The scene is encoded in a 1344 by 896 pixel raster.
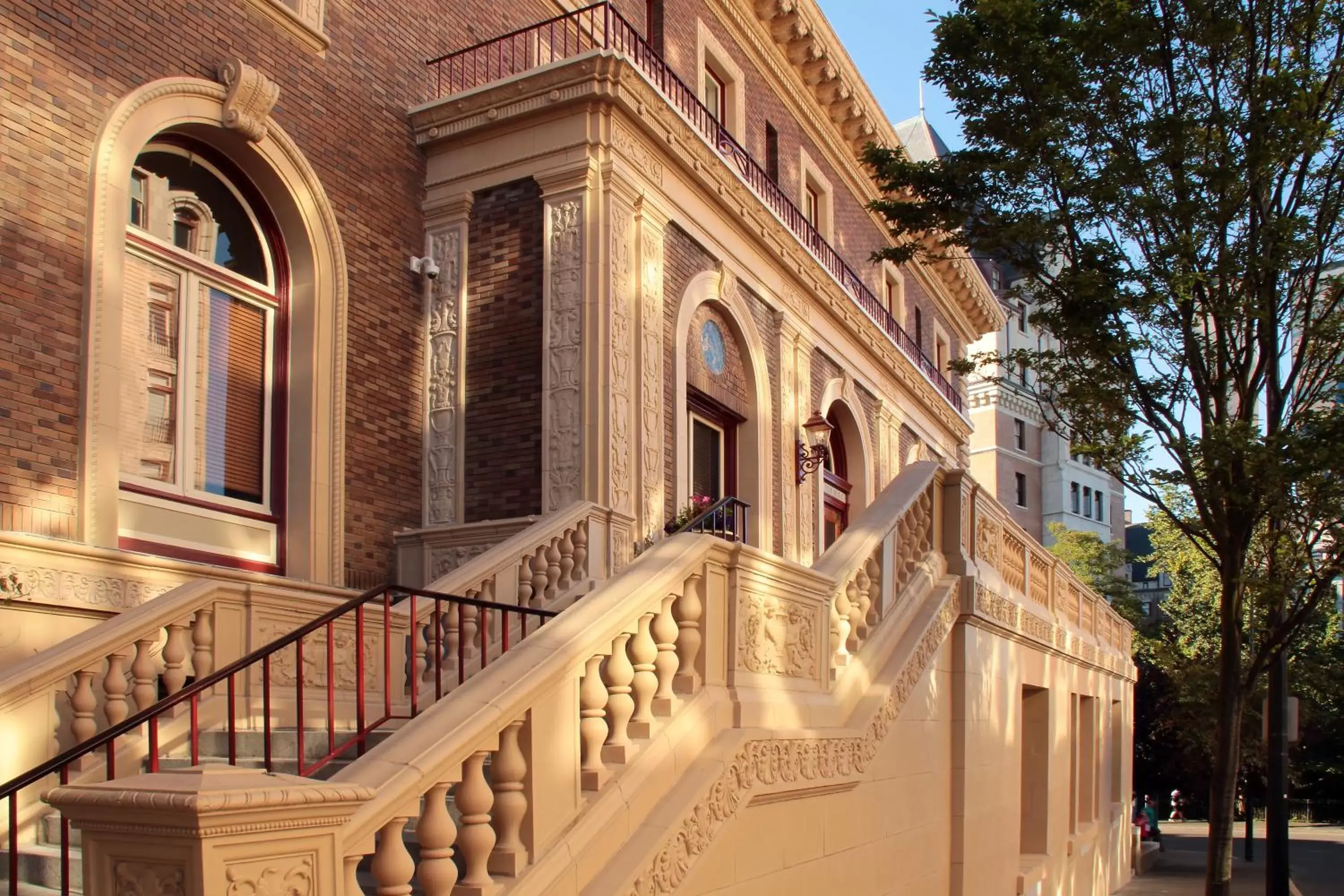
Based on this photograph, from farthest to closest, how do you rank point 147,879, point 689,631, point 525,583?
point 525,583, point 689,631, point 147,879

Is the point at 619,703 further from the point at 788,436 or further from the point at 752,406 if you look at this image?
the point at 788,436

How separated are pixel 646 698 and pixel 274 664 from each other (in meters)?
3.85

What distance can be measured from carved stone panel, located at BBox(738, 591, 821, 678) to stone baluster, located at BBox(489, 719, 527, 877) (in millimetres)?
1942

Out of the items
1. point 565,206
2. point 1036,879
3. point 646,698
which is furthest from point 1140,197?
point 646,698

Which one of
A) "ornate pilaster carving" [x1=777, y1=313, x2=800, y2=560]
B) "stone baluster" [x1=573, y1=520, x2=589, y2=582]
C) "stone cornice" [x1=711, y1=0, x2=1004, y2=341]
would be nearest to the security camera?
"stone baluster" [x1=573, y1=520, x2=589, y2=582]

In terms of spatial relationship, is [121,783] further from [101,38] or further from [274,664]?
[101,38]

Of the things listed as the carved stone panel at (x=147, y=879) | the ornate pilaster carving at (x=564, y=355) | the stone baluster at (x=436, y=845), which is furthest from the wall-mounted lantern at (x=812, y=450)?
the carved stone panel at (x=147, y=879)

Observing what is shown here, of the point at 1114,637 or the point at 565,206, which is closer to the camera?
the point at 565,206

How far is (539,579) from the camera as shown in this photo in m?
11.5

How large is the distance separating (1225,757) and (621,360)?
7181 mm

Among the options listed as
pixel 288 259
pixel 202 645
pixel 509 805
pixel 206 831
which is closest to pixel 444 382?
pixel 288 259

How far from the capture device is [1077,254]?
12.1 meters

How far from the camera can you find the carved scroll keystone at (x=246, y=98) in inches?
460

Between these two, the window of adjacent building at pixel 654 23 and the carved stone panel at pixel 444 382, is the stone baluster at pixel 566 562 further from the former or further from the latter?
the window of adjacent building at pixel 654 23
